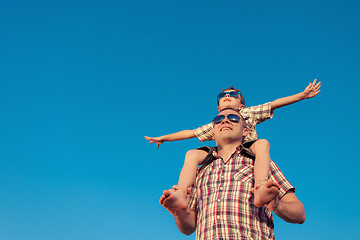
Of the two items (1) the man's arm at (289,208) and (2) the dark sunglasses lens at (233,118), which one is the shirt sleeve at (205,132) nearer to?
(2) the dark sunglasses lens at (233,118)

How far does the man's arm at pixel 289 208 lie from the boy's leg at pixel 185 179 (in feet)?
4.14

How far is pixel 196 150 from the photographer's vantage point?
6.84m

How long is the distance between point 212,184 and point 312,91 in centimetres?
397

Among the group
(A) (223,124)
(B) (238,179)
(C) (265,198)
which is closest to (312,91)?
(A) (223,124)

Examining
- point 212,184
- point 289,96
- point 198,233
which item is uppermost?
point 289,96

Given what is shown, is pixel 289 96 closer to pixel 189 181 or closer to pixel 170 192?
pixel 189 181

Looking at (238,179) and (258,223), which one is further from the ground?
(238,179)

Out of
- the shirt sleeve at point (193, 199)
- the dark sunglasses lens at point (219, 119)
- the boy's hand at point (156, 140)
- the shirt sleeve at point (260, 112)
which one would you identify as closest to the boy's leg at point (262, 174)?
the dark sunglasses lens at point (219, 119)

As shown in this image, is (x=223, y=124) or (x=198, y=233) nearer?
(x=198, y=233)

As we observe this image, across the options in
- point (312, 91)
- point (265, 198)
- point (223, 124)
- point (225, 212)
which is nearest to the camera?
point (265, 198)

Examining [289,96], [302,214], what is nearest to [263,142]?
[302,214]

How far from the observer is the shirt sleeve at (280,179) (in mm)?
5895

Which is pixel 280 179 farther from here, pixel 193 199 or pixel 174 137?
pixel 174 137

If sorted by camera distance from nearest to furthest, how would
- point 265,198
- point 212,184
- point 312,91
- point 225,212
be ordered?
point 265,198 → point 225,212 → point 212,184 → point 312,91
